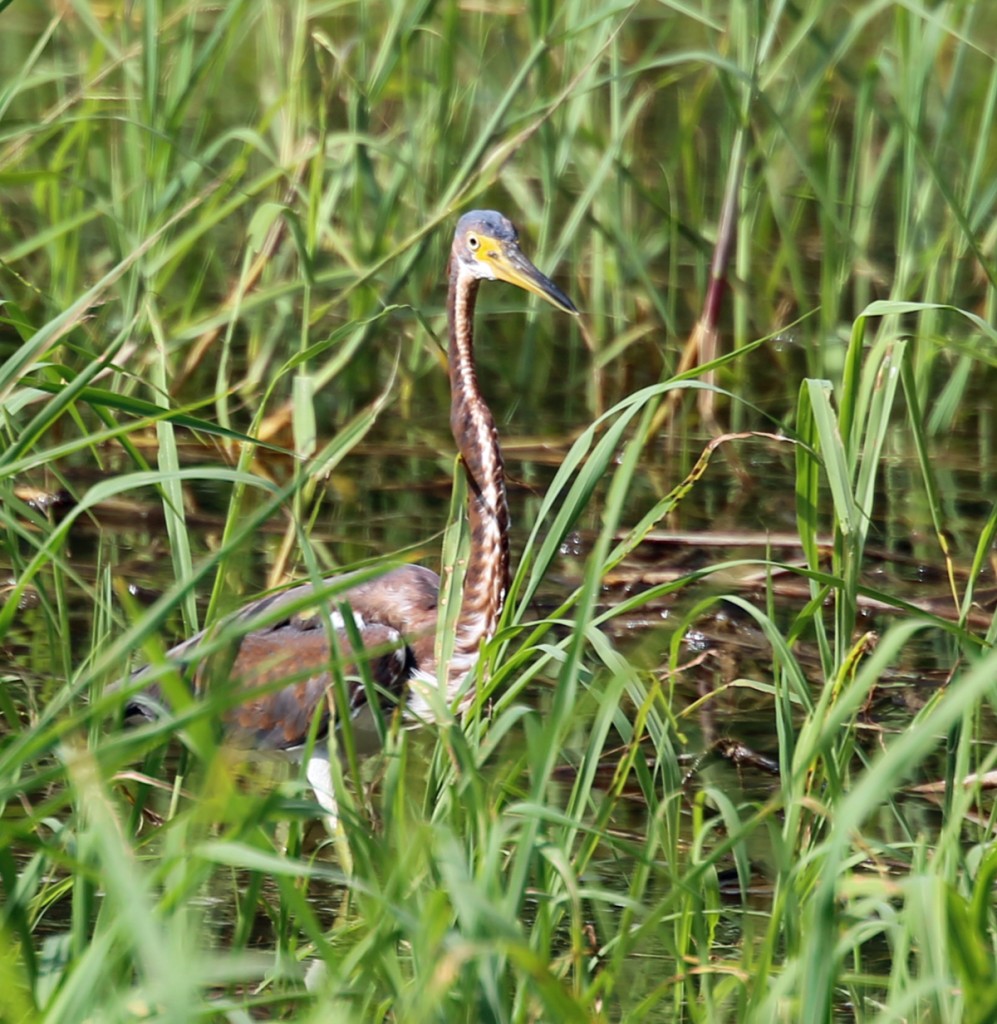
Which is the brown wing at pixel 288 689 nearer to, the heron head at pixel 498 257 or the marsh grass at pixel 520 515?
the marsh grass at pixel 520 515

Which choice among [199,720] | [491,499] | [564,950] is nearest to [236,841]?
[199,720]

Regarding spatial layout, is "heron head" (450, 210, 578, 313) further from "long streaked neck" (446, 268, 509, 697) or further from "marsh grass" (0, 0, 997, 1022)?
"long streaked neck" (446, 268, 509, 697)

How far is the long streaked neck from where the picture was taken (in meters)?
4.55

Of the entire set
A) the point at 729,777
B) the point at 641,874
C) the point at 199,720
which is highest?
the point at 199,720

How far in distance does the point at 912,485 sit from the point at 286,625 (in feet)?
8.80

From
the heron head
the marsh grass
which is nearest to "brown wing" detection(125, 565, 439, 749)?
the marsh grass

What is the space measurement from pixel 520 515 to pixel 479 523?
1.65 meters

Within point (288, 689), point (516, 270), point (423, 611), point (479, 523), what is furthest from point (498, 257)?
point (288, 689)

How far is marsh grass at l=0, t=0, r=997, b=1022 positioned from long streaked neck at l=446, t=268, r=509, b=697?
0.18 meters

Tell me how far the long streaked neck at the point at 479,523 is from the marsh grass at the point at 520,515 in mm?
178

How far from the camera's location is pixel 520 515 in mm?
6250

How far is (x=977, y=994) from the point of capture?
2.19 m

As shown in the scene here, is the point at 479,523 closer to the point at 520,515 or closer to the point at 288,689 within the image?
the point at 288,689

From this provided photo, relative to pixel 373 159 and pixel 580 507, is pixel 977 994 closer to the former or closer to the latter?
pixel 580 507
